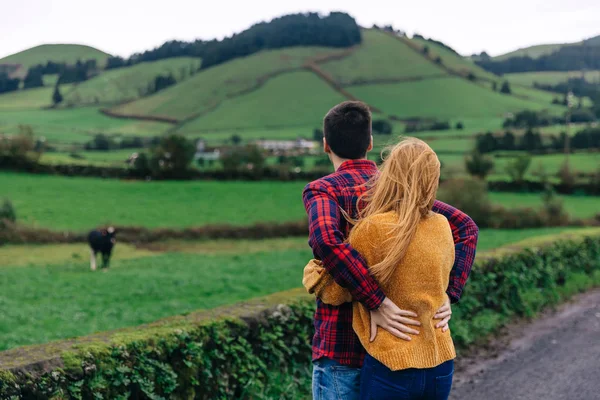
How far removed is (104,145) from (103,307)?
6208 cm

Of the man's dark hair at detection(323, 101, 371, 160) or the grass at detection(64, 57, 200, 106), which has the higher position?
the grass at detection(64, 57, 200, 106)

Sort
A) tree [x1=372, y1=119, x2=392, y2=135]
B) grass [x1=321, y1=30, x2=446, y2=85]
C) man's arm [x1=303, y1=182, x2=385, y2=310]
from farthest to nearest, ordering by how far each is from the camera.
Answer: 1. grass [x1=321, y1=30, x2=446, y2=85]
2. tree [x1=372, y1=119, x2=392, y2=135]
3. man's arm [x1=303, y1=182, x2=385, y2=310]

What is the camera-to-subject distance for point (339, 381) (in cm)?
305

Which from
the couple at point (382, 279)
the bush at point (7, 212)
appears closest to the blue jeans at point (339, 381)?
the couple at point (382, 279)

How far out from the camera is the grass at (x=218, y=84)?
11412 cm

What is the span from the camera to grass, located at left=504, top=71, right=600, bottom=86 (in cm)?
14591

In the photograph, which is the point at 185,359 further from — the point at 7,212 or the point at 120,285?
the point at 7,212

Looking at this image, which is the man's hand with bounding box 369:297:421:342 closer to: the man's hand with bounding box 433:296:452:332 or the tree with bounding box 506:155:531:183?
the man's hand with bounding box 433:296:452:332

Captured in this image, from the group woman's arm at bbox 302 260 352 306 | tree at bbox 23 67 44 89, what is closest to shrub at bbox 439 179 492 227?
woman's arm at bbox 302 260 352 306

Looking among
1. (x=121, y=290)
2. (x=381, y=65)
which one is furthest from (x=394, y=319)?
(x=381, y=65)

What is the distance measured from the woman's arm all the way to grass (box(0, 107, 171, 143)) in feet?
280

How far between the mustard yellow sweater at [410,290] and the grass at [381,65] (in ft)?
376

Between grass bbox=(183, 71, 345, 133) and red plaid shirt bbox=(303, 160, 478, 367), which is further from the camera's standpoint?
grass bbox=(183, 71, 345, 133)

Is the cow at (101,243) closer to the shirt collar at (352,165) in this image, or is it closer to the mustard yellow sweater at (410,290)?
the shirt collar at (352,165)
